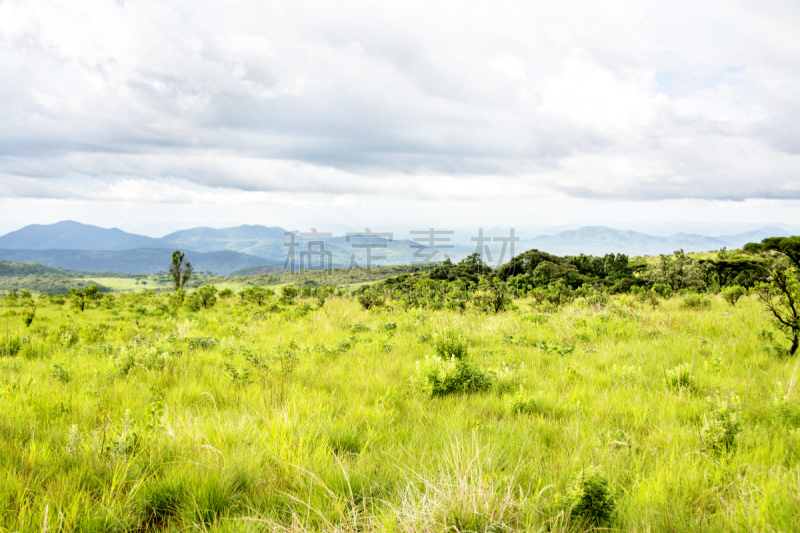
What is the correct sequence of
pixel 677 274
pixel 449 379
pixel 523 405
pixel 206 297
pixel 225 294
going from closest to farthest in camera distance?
pixel 523 405, pixel 449 379, pixel 677 274, pixel 206 297, pixel 225 294

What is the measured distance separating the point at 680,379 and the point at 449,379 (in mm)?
2989

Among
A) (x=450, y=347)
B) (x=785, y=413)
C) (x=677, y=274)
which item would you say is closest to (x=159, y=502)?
(x=450, y=347)

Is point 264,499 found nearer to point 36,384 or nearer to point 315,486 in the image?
point 315,486

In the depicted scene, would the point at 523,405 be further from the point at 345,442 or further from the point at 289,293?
the point at 289,293

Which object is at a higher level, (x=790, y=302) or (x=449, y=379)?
(x=790, y=302)

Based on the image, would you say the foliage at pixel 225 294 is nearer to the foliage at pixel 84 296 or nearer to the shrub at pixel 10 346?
the foliage at pixel 84 296

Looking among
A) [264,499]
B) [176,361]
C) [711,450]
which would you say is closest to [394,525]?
[264,499]

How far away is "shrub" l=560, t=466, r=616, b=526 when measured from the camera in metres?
2.23

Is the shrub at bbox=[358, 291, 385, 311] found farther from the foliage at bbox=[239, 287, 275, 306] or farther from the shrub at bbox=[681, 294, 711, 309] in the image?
the shrub at bbox=[681, 294, 711, 309]

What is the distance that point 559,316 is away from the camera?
10133mm

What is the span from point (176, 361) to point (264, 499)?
4543 millimetres

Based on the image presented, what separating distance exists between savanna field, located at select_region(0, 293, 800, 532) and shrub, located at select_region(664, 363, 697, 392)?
0.02 meters

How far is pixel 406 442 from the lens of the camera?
10.8 ft

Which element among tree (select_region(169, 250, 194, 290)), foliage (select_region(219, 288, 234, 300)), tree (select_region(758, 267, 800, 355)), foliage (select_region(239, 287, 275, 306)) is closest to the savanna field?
tree (select_region(758, 267, 800, 355))
